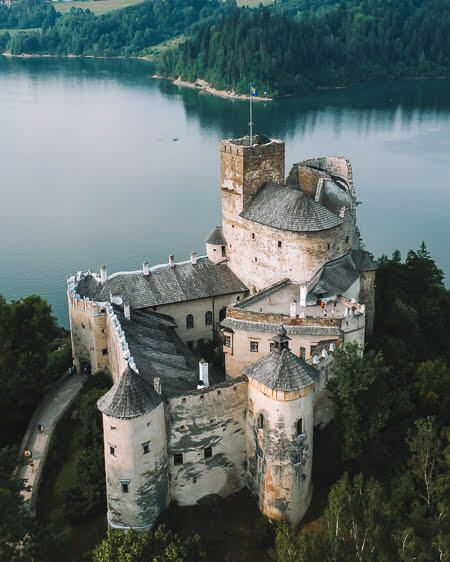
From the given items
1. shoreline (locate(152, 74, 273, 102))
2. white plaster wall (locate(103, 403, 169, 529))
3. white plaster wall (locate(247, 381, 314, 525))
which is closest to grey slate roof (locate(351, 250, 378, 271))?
white plaster wall (locate(247, 381, 314, 525))

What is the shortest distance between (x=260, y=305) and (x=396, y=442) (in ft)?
35.4

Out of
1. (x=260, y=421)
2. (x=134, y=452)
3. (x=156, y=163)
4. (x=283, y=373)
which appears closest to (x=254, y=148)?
(x=283, y=373)

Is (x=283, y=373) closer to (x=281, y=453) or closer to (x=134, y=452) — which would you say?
(x=281, y=453)

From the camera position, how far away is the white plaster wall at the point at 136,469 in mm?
29422

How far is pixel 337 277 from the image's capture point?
41.4 metres

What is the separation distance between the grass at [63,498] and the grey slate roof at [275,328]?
1025cm

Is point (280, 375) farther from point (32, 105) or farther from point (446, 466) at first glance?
point (32, 105)

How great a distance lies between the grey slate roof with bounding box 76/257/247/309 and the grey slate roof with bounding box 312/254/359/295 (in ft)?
21.1

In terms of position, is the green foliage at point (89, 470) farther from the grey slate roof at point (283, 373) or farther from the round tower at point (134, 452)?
the grey slate roof at point (283, 373)

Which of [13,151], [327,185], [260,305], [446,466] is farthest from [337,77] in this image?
[446,466]

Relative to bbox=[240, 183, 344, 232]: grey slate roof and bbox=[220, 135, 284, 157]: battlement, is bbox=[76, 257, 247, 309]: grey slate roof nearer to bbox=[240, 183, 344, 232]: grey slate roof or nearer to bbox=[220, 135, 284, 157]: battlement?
bbox=[240, 183, 344, 232]: grey slate roof

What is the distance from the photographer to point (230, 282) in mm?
46188

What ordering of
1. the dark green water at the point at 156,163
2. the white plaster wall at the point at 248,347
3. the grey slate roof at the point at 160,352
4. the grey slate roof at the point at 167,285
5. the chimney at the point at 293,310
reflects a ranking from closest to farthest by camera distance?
the grey slate roof at the point at 160,352, the white plaster wall at the point at 248,347, the chimney at the point at 293,310, the grey slate roof at the point at 167,285, the dark green water at the point at 156,163

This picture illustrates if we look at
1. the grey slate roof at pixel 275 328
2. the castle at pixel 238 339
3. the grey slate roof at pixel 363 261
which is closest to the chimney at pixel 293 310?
the castle at pixel 238 339
